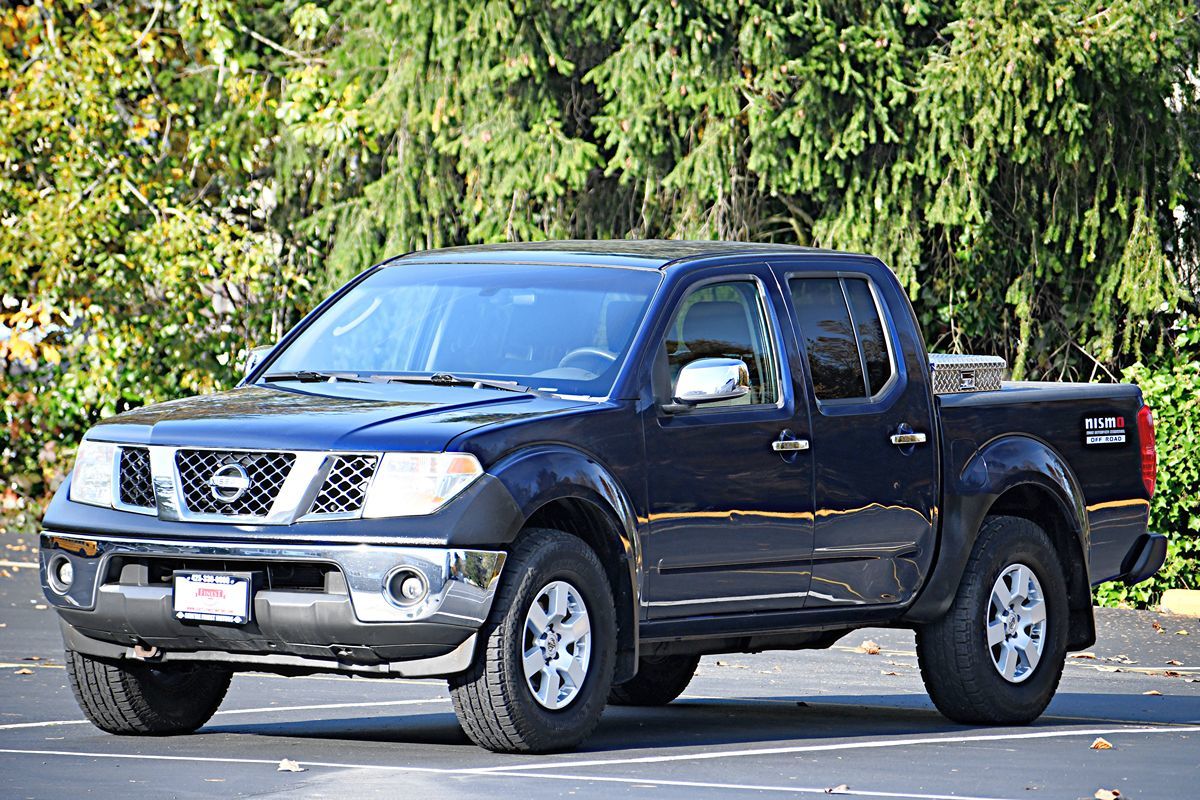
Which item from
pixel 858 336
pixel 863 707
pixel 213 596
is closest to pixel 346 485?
pixel 213 596

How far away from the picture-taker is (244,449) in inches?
328

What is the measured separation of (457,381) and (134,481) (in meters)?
1.29

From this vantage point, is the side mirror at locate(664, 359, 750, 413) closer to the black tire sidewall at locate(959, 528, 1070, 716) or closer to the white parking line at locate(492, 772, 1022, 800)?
the white parking line at locate(492, 772, 1022, 800)

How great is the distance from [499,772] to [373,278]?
2790mm

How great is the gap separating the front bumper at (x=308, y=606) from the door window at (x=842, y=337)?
2260mm

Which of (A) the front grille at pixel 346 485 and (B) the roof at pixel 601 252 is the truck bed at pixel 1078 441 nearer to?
(B) the roof at pixel 601 252

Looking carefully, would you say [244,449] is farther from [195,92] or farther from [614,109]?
[195,92]

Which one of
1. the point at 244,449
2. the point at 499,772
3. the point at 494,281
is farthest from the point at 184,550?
the point at 494,281

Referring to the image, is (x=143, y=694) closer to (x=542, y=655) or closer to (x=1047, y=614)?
(x=542, y=655)

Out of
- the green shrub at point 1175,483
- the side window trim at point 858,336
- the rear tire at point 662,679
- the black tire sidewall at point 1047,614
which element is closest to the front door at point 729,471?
the side window trim at point 858,336

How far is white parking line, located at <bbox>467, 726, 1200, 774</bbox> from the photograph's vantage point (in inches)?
329

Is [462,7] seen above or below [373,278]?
above

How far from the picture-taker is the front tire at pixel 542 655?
325 inches

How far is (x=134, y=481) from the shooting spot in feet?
28.4
